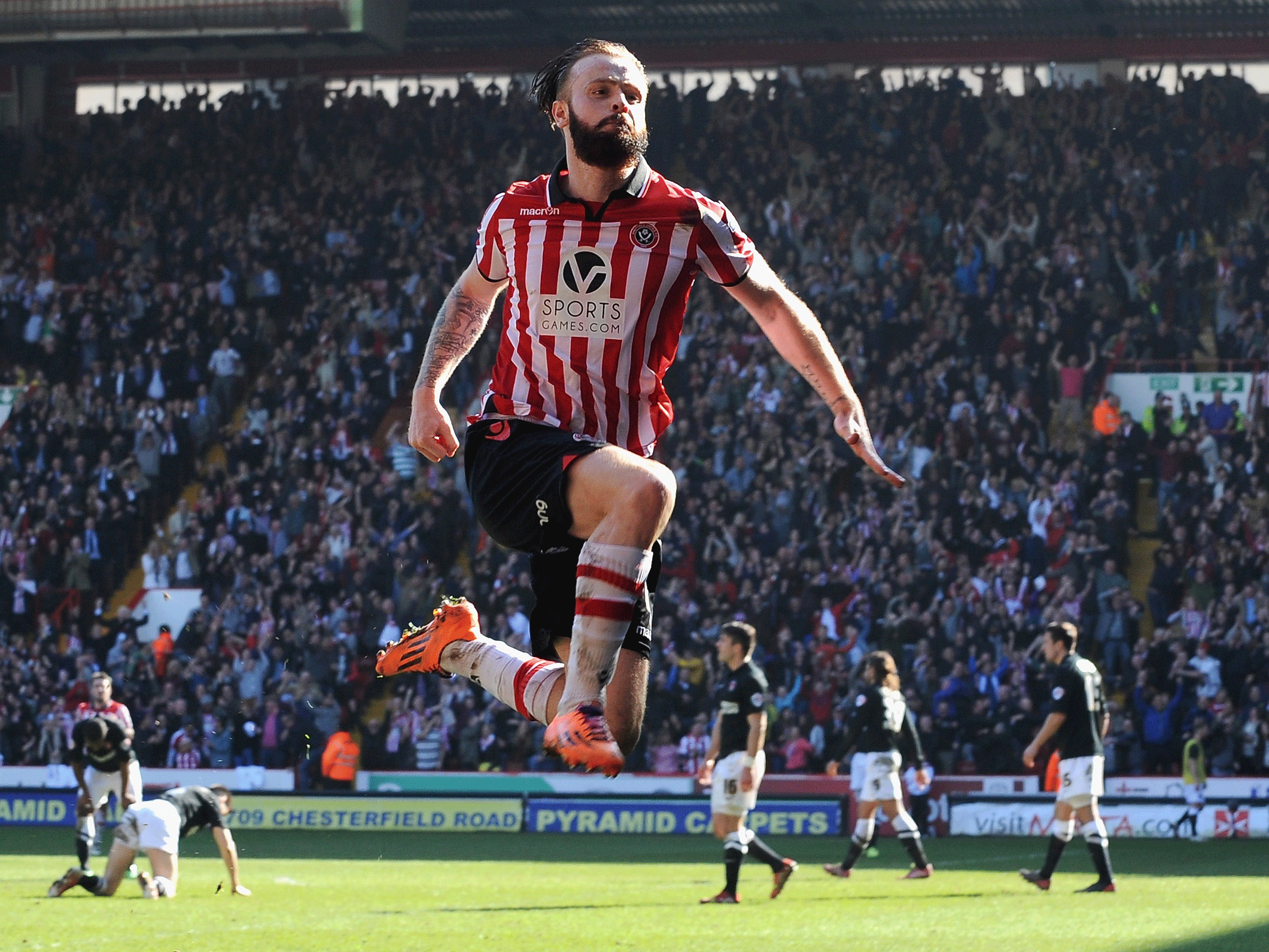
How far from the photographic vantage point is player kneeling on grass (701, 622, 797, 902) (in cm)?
1428

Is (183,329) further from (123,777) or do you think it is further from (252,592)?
(123,777)

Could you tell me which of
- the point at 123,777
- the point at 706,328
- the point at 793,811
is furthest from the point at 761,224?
the point at 123,777

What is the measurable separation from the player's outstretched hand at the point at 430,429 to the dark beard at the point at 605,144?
2.93ft

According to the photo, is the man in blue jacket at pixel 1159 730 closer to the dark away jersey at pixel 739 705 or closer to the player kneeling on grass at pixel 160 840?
the dark away jersey at pixel 739 705

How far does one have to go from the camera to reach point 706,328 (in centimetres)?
2723

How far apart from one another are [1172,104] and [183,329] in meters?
16.5

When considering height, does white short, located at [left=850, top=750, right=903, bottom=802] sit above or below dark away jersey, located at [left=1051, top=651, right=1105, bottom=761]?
below

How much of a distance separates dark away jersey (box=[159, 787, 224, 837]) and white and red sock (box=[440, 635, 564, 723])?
9.32 meters

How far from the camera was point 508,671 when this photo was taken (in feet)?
19.2

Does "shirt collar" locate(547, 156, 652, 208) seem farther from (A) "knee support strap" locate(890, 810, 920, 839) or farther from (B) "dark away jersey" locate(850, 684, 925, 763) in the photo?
(A) "knee support strap" locate(890, 810, 920, 839)

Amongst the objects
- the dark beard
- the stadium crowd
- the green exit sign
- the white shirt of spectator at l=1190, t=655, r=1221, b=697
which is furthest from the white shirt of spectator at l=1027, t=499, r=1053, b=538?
the dark beard

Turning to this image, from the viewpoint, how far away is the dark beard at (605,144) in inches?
214

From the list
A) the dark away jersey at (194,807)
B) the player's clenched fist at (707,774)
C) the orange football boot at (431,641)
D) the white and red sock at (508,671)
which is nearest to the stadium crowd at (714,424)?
the dark away jersey at (194,807)

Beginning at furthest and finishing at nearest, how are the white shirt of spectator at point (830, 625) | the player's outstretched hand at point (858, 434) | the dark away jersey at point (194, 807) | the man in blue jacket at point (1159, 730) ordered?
1. the white shirt of spectator at point (830, 625)
2. the man in blue jacket at point (1159, 730)
3. the dark away jersey at point (194, 807)
4. the player's outstretched hand at point (858, 434)
